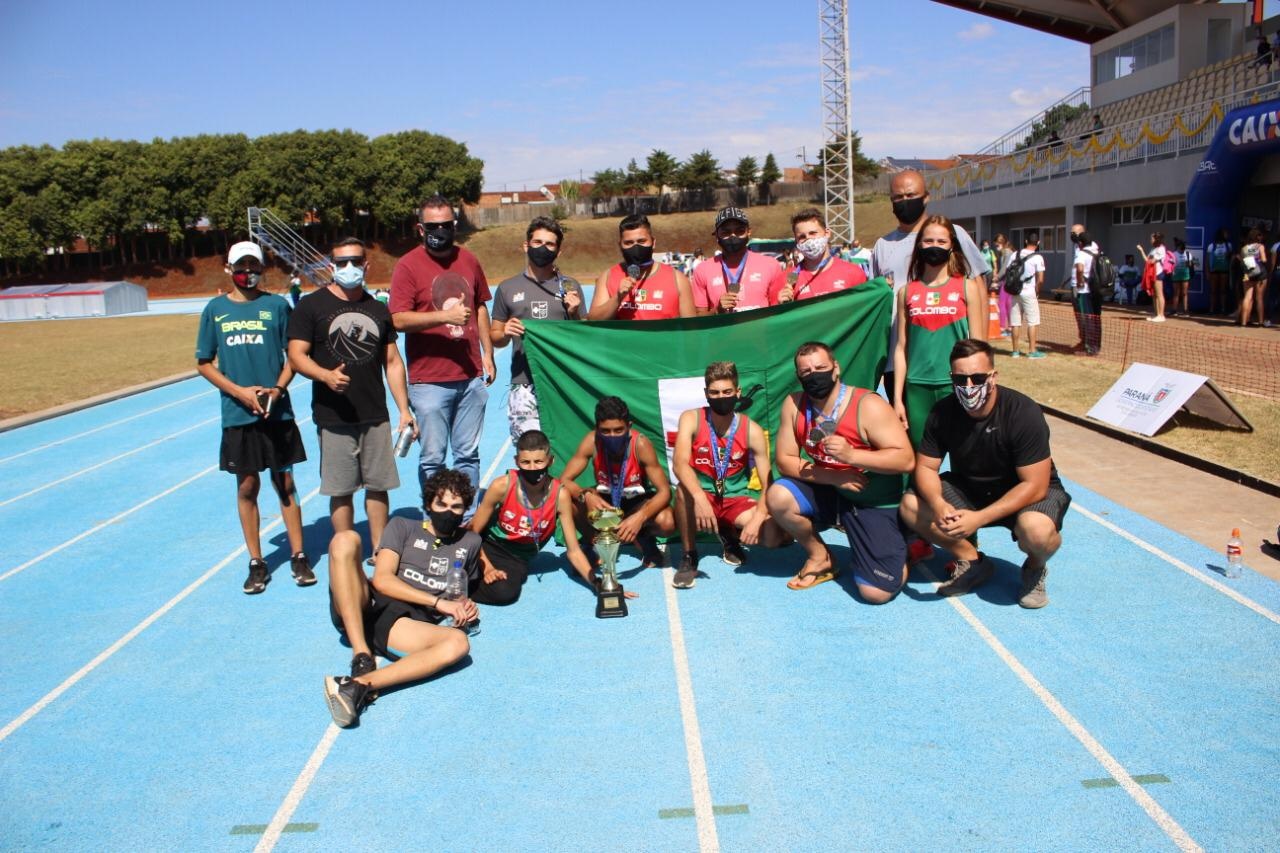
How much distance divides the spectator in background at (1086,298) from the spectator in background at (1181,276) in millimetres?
6322

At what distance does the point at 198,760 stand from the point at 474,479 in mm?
2984

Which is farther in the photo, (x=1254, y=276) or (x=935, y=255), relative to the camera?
(x=1254, y=276)

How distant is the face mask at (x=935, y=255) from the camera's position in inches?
233

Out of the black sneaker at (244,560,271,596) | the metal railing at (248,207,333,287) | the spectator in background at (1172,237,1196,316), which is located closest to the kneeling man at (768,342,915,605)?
the black sneaker at (244,560,271,596)

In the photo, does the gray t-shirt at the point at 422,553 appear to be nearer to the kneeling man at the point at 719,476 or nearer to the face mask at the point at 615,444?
the face mask at the point at 615,444

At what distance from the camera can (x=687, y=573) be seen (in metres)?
6.14

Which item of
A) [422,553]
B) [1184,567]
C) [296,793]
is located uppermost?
[422,553]

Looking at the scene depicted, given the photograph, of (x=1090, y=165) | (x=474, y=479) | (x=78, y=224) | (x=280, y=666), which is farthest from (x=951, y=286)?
(x=78, y=224)

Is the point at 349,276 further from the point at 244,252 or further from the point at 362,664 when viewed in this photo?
the point at 362,664

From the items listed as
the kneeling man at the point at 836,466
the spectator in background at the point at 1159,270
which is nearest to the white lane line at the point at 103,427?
the kneeling man at the point at 836,466

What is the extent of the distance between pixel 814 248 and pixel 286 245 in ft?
177

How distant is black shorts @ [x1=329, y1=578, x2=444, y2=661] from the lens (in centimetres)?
504

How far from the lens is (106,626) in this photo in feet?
19.4

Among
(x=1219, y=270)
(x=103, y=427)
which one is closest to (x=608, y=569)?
(x=103, y=427)
